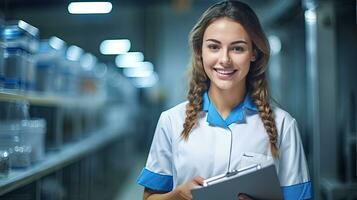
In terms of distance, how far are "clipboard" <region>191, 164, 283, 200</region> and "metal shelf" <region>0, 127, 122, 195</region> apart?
3.52ft

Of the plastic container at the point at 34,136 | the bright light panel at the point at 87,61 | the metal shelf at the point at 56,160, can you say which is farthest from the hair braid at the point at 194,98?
the bright light panel at the point at 87,61

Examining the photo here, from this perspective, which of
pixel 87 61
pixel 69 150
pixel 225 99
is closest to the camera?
pixel 225 99

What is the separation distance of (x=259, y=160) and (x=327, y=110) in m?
1.48

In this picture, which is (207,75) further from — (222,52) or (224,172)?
(224,172)

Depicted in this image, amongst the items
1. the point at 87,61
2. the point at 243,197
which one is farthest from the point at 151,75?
the point at 243,197

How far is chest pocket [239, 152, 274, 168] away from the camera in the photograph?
57.8 inches

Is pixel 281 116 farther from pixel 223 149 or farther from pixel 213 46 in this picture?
pixel 213 46

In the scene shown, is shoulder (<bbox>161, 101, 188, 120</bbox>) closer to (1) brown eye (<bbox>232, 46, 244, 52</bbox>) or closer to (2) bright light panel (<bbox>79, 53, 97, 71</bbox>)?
(1) brown eye (<bbox>232, 46, 244, 52</bbox>)

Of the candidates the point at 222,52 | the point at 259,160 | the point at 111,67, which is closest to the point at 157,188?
the point at 259,160

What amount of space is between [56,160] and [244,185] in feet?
6.03

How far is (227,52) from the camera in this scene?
145cm

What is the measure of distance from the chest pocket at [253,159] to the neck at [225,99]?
6.7 inches

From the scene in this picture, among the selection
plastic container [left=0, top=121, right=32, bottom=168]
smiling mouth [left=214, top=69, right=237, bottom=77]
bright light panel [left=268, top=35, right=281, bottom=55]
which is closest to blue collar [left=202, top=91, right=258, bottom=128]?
smiling mouth [left=214, top=69, right=237, bottom=77]

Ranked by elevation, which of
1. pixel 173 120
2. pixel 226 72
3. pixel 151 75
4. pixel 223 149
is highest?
pixel 151 75
